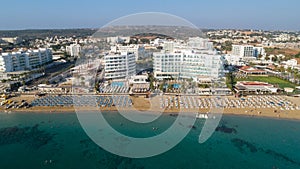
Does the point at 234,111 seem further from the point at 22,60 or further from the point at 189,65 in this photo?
the point at 22,60

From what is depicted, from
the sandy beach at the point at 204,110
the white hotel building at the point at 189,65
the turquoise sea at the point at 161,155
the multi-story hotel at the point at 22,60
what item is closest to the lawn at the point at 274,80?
the white hotel building at the point at 189,65

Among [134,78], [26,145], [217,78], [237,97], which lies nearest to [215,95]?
[237,97]

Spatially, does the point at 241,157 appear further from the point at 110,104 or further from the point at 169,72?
the point at 169,72

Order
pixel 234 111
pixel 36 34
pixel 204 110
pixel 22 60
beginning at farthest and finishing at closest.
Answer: pixel 36 34 < pixel 22 60 < pixel 234 111 < pixel 204 110

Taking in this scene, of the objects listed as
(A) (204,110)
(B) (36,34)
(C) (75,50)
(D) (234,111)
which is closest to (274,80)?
(D) (234,111)

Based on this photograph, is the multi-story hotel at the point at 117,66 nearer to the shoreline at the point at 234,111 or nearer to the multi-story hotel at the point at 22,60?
the shoreline at the point at 234,111

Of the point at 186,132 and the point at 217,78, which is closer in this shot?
the point at 186,132

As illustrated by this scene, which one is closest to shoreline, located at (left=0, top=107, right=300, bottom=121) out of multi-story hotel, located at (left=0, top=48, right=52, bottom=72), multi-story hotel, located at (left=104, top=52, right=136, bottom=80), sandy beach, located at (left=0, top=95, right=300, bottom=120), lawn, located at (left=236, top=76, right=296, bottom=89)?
sandy beach, located at (left=0, top=95, right=300, bottom=120)
